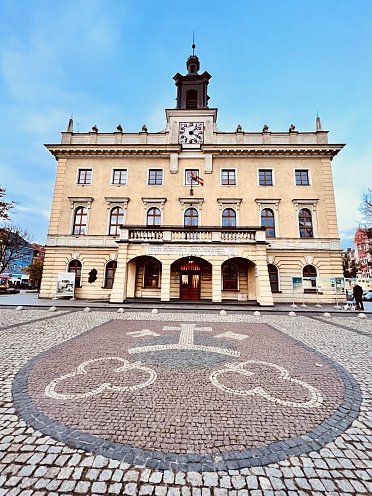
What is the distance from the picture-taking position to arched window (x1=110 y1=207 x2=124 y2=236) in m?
21.7

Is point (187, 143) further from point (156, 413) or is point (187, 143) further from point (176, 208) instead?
point (156, 413)

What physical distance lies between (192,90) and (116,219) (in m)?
16.1

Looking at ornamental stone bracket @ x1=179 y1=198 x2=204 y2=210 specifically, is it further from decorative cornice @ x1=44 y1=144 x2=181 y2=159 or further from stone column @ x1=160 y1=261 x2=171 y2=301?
stone column @ x1=160 y1=261 x2=171 y2=301

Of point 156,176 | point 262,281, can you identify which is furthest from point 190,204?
point 262,281

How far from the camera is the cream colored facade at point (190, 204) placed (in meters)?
19.8

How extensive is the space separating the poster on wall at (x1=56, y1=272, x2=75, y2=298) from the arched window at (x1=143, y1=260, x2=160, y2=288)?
6.03 meters

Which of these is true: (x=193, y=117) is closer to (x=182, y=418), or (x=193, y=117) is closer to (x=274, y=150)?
(x=274, y=150)

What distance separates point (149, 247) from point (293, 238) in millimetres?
12357

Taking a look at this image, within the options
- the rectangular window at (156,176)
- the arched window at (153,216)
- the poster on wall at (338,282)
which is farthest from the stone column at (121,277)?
the poster on wall at (338,282)

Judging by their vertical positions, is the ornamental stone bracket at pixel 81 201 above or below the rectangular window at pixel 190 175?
below

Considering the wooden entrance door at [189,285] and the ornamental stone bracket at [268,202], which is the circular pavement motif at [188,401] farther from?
the ornamental stone bracket at [268,202]

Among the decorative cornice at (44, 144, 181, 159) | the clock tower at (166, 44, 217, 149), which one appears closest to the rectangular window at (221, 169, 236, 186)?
the clock tower at (166, 44, 217, 149)

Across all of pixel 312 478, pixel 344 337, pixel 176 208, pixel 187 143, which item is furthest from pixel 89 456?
pixel 187 143

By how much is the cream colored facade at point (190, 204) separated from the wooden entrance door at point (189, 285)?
3.3 inches
